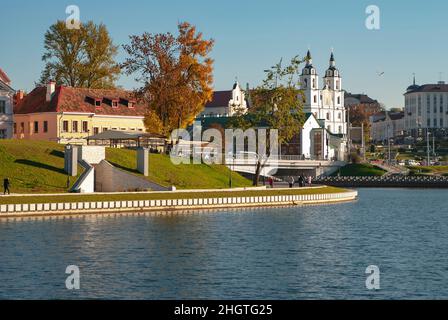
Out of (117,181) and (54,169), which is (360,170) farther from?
(54,169)

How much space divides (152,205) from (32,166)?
12741 mm

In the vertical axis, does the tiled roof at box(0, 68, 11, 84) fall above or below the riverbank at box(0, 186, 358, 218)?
above

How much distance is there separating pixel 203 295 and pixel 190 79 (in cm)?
7298

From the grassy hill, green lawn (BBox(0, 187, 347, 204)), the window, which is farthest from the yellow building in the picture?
green lawn (BBox(0, 187, 347, 204))

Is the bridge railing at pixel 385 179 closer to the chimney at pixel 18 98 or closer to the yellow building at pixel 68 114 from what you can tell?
the yellow building at pixel 68 114

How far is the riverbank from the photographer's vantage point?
71.8 metres

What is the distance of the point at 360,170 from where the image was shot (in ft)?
582

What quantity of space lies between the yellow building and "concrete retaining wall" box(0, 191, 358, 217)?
1235 inches

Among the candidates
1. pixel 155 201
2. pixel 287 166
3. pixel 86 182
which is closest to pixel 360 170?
pixel 287 166

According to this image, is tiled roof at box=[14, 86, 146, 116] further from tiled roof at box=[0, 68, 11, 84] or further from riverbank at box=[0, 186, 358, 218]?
riverbank at box=[0, 186, 358, 218]

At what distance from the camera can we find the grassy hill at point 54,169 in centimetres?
8169

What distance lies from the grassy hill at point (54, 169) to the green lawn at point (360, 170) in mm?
69189

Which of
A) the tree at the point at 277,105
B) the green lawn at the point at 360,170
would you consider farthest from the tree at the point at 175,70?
the green lawn at the point at 360,170
